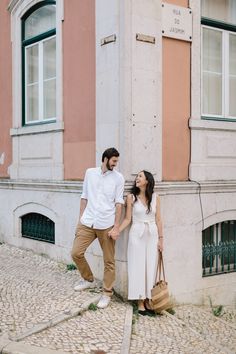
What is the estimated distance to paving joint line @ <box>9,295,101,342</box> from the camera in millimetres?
5508

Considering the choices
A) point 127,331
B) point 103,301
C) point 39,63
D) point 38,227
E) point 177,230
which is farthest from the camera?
point 39,63

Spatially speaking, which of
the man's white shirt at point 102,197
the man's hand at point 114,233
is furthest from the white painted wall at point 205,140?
the man's hand at point 114,233

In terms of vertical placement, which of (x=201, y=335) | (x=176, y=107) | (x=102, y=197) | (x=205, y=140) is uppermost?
(x=176, y=107)

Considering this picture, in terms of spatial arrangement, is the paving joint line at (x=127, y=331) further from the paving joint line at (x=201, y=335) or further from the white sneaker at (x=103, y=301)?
the paving joint line at (x=201, y=335)

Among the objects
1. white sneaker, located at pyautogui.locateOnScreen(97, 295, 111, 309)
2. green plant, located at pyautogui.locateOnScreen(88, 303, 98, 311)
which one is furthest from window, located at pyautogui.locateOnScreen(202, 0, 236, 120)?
green plant, located at pyautogui.locateOnScreen(88, 303, 98, 311)

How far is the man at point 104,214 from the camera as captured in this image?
6.72 meters

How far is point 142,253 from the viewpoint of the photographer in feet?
22.5

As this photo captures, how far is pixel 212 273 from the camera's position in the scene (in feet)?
28.1

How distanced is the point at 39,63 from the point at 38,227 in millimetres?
3039

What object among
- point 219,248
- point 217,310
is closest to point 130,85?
point 219,248

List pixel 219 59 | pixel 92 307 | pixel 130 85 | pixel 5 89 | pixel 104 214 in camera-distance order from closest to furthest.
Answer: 1. pixel 92 307
2. pixel 104 214
3. pixel 130 85
4. pixel 219 59
5. pixel 5 89

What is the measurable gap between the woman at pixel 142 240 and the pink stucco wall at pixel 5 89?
13.1 feet

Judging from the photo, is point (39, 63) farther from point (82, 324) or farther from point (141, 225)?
point (82, 324)

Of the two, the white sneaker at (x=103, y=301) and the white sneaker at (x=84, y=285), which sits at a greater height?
the white sneaker at (x=84, y=285)
